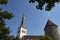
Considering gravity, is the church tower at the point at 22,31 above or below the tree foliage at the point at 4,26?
below

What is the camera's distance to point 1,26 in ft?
56.4

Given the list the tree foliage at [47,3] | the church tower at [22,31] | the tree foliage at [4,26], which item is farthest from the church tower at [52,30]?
the tree foliage at [47,3]

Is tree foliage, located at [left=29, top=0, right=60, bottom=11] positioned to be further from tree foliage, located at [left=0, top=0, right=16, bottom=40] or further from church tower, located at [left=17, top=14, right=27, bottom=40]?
church tower, located at [left=17, top=14, right=27, bottom=40]

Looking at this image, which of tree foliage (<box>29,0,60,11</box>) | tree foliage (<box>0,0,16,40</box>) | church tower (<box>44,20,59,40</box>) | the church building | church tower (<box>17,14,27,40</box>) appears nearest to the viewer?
tree foliage (<box>29,0,60,11</box>)

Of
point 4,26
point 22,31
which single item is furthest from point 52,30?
point 4,26

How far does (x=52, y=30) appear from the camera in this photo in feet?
253

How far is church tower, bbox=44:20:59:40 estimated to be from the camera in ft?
247

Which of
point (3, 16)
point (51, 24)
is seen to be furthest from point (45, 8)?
point (51, 24)

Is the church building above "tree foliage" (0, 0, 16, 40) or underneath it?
underneath

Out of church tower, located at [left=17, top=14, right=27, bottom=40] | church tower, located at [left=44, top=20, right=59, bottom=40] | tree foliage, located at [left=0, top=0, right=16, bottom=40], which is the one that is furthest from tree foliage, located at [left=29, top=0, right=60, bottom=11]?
church tower, located at [left=17, top=14, right=27, bottom=40]

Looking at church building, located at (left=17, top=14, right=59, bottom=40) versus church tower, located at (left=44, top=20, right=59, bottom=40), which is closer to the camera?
church tower, located at (left=44, top=20, right=59, bottom=40)

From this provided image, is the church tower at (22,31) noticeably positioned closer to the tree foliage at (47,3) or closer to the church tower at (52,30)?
the church tower at (52,30)

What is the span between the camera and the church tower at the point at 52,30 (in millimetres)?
75387

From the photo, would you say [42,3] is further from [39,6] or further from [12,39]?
[12,39]
